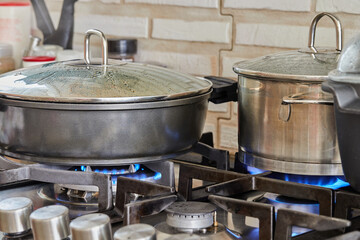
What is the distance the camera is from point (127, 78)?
0.97 m

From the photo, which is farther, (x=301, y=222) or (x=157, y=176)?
(x=157, y=176)

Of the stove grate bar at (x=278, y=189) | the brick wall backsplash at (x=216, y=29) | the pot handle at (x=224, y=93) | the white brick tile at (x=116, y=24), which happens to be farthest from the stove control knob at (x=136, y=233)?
the white brick tile at (x=116, y=24)

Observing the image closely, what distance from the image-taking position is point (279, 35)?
135 centimetres

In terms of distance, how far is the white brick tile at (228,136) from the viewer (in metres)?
1.48

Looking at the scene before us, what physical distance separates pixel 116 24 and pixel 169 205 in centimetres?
95

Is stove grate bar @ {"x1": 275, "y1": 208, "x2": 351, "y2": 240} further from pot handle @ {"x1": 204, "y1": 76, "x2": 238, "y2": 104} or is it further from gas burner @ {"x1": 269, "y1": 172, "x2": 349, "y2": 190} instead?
pot handle @ {"x1": 204, "y1": 76, "x2": 238, "y2": 104}

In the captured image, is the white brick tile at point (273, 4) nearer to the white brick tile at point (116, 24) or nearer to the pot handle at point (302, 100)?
the white brick tile at point (116, 24)

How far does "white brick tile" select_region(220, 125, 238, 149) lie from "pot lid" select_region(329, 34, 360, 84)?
681mm

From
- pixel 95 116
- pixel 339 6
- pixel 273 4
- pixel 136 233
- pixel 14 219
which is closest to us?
pixel 136 233

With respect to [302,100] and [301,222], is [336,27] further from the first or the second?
[301,222]

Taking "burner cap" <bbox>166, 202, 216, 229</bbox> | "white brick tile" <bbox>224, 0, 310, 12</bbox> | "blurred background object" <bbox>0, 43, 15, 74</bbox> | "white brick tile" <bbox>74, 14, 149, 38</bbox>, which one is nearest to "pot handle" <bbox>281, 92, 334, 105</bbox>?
"burner cap" <bbox>166, 202, 216, 229</bbox>

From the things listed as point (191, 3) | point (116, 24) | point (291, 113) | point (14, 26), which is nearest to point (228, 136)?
point (191, 3)

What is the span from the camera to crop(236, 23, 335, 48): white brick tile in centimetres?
127

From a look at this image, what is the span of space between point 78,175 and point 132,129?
0.35 feet
